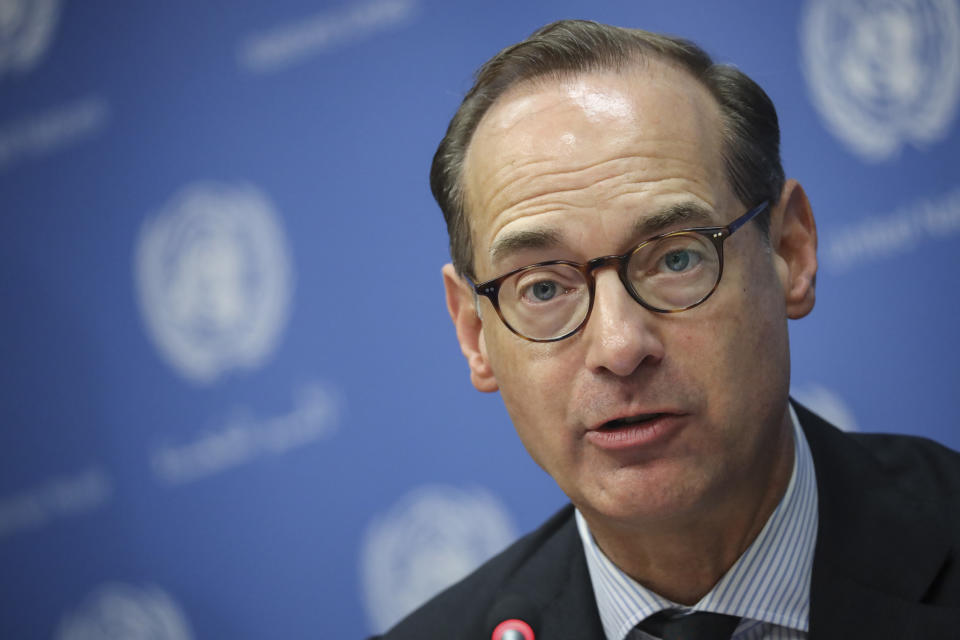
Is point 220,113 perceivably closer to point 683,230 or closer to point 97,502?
point 97,502

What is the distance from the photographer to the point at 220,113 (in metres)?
3.30

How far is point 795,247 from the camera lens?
1870 mm

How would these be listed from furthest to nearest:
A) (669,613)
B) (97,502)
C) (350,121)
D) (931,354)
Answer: (97,502) < (350,121) < (931,354) < (669,613)

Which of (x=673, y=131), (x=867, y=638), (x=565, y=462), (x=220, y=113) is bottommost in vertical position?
(x=867, y=638)

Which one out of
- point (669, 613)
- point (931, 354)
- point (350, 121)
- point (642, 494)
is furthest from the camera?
point (350, 121)

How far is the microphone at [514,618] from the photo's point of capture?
1788 millimetres

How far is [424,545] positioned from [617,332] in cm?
177

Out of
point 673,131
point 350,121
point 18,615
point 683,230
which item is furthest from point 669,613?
point 18,615

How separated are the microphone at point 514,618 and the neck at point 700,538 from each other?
0.72 feet

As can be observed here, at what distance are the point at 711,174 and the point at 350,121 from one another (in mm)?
1771

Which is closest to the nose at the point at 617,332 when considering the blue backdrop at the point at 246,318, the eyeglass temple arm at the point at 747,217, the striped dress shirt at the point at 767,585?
the eyeglass temple arm at the point at 747,217

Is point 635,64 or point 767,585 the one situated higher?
point 635,64

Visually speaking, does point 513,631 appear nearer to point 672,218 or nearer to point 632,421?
point 632,421

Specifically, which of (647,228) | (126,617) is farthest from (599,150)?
(126,617)
